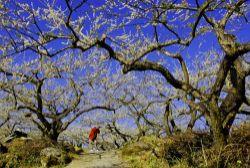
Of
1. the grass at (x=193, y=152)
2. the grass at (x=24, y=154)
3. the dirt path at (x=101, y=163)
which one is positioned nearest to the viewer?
the grass at (x=193, y=152)

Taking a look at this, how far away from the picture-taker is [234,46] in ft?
42.7

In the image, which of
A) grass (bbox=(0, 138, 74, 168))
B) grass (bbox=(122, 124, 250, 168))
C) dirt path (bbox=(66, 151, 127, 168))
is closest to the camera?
grass (bbox=(122, 124, 250, 168))

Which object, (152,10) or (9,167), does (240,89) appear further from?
(9,167)

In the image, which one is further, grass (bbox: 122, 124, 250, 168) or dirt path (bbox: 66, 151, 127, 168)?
dirt path (bbox: 66, 151, 127, 168)

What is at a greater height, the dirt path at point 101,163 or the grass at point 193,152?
the grass at point 193,152

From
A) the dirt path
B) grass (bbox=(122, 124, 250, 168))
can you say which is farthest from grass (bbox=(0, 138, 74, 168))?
grass (bbox=(122, 124, 250, 168))

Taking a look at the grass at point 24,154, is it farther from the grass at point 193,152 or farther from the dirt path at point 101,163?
the grass at point 193,152

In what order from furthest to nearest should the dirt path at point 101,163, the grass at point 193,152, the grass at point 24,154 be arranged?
1. the grass at point 24,154
2. the dirt path at point 101,163
3. the grass at point 193,152

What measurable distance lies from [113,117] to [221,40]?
1268 inches

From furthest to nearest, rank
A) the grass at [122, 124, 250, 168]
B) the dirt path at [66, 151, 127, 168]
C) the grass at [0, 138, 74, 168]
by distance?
the grass at [0, 138, 74, 168]
the dirt path at [66, 151, 127, 168]
the grass at [122, 124, 250, 168]

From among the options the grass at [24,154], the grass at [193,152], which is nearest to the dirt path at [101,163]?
the grass at [193,152]

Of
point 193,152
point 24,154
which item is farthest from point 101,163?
point 193,152

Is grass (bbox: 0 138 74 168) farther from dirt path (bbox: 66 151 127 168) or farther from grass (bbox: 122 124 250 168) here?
grass (bbox: 122 124 250 168)

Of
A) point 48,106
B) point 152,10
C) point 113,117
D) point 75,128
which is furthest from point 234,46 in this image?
point 75,128
